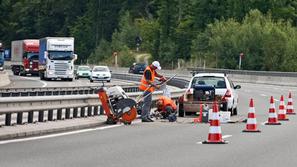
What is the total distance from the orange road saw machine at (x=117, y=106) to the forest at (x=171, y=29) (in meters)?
61.7

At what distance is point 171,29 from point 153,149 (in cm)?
10298

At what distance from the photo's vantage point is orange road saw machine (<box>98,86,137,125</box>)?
23.8 metres

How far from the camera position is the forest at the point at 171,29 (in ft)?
291

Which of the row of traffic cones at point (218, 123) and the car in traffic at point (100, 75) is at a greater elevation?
the row of traffic cones at point (218, 123)

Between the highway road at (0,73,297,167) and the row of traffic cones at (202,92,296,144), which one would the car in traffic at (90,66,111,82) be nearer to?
the row of traffic cones at (202,92,296,144)

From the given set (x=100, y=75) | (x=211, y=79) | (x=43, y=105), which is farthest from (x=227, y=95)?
(x=100, y=75)

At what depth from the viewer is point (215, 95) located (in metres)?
28.5

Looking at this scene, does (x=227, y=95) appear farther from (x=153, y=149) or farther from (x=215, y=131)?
(x=153, y=149)

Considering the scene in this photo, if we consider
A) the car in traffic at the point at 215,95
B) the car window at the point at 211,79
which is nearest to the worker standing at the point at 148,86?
the car in traffic at the point at 215,95

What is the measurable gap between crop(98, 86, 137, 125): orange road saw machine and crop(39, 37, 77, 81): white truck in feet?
130

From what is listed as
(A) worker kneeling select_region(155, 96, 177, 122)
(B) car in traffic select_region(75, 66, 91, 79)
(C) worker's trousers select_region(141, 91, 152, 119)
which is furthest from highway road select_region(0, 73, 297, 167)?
(B) car in traffic select_region(75, 66, 91, 79)

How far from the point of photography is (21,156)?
1531cm

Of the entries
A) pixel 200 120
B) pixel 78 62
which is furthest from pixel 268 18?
pixel 200 120

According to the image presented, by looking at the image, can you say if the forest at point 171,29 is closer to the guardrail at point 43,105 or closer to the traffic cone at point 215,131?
the guardrail at point 43,105
